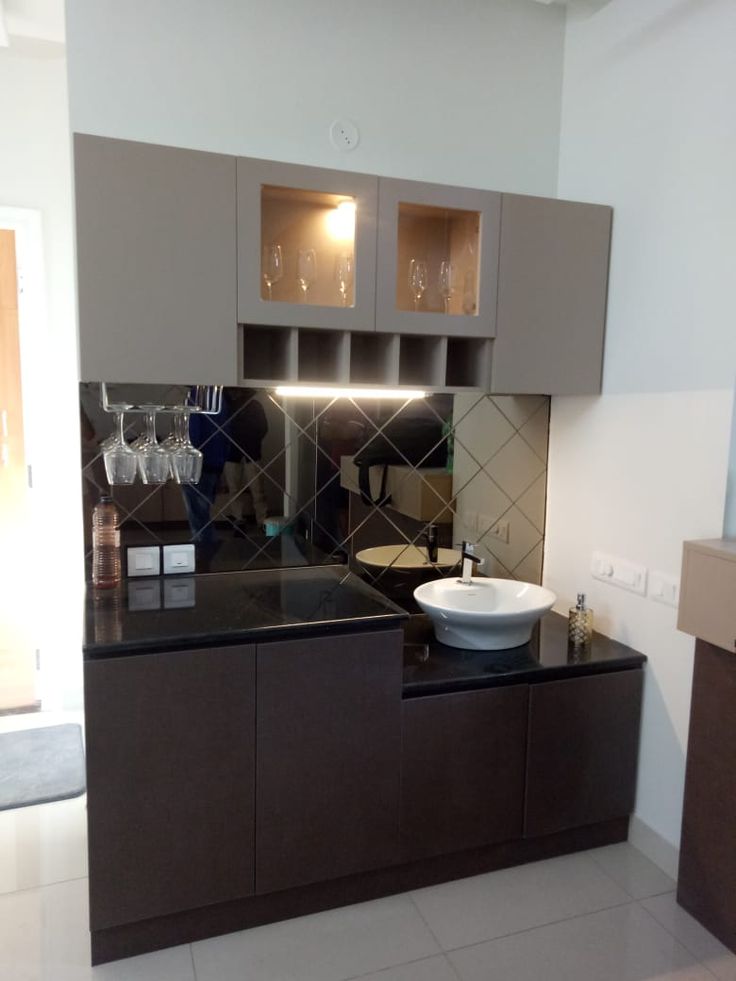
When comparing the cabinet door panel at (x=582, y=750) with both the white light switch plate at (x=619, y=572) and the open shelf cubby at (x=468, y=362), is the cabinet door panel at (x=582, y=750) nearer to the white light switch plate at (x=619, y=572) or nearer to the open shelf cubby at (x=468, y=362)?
the white light switch plate at (x=619, y=572)

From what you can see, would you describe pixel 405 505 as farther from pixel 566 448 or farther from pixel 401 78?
pixel 401 78

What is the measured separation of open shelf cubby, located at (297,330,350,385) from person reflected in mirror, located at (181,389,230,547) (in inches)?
11.8

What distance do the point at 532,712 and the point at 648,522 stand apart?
73 centimetres

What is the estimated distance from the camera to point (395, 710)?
2.07 metres

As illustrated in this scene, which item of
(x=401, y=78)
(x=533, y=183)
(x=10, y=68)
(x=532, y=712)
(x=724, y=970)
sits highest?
(x=10, y=68)

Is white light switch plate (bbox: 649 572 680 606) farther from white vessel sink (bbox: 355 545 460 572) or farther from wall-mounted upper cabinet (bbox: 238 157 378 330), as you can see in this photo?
wall-mounted upper cabinet (bbox: 238 157 378 330)

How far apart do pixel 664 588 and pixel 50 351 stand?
2.69m

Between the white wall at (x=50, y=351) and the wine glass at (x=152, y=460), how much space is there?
3.69 feet

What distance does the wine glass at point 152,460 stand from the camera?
2.18 metres

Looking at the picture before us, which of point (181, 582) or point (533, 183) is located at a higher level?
point (533, 183)

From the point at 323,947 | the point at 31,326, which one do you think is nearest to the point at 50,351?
the point at 31,326

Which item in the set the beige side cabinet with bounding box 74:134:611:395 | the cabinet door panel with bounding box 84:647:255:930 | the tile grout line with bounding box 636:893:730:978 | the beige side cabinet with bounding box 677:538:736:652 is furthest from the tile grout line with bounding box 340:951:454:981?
the beige side cabinet with bounding box 74:134:611:395

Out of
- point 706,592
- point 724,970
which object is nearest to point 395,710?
point 706,592

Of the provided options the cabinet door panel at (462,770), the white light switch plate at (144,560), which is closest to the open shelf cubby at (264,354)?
the white light switch plate at (144,560)
